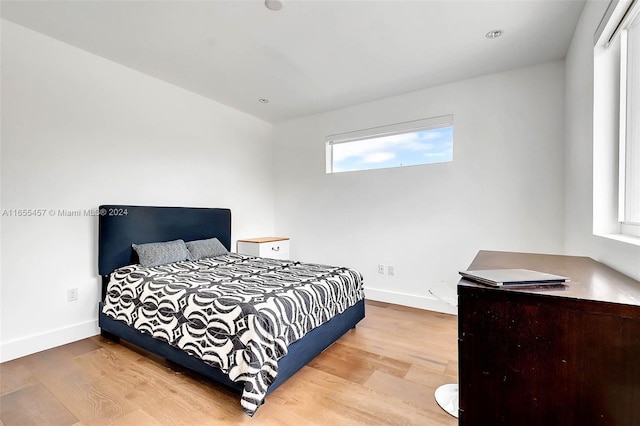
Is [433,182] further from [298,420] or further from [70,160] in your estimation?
[70,160]

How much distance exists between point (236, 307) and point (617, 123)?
2.57 m

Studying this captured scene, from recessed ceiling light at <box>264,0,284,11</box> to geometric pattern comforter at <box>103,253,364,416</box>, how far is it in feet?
6.65

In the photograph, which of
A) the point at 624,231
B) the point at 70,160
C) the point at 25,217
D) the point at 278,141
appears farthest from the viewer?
the point at 278,141

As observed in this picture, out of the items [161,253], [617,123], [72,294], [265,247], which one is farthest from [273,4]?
[72,294]

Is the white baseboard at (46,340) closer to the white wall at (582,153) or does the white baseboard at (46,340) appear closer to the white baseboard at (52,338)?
the white baseboard at (52,338)

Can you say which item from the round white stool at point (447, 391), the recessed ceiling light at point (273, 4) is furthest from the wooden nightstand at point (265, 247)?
the recessed ceiling light at point (273, 4)

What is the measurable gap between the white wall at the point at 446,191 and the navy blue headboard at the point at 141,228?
148 cm

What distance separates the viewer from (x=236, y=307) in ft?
5.93

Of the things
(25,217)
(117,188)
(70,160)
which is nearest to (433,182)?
(117,188)

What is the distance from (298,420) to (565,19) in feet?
11.0

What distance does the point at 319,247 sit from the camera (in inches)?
170

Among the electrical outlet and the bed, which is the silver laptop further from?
the electrical outlet

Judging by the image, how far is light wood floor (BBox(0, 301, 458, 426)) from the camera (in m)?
1.63

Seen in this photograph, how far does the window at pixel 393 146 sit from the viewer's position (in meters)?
3.41
